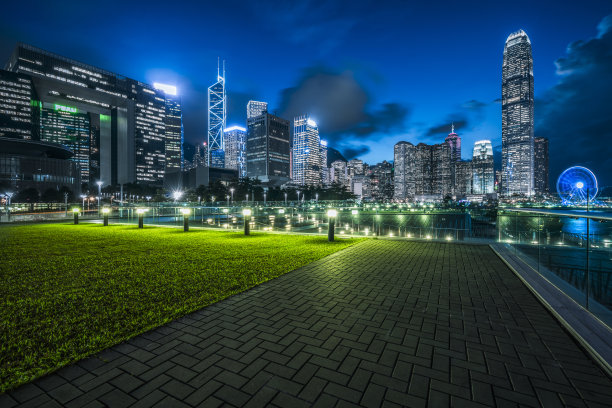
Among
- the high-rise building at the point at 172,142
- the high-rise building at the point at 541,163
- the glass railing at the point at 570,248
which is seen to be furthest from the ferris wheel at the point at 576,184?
the high-rise building at the point at 172,142

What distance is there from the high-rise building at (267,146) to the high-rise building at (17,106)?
338ft

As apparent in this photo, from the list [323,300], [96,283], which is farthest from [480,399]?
[96,283]

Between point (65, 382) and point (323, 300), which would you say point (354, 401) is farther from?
point (65, 382)

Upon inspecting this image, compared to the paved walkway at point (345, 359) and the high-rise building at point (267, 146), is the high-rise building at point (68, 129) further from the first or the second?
the paved walkway at point (345, 359)

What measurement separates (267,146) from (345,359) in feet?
569

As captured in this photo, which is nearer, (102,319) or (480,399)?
(480,399)

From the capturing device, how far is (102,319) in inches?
152

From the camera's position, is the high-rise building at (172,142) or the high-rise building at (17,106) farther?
the high-rise building at (172,142)

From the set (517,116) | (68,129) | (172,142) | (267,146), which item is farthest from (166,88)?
(517,116)

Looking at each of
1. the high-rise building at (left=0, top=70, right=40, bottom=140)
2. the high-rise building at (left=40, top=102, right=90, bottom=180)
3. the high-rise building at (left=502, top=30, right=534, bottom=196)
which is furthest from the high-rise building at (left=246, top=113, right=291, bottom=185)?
the high-rise building at (left=502, top=30, right=534, bottom=196)

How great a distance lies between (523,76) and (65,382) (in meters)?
259

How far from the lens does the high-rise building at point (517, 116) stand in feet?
547

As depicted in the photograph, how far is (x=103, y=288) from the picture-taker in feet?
17.3

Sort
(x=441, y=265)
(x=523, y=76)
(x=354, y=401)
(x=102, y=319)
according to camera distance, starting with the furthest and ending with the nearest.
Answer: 1. (x=523, y=76)
2. (x=441, y=265)
3. (x=102, y=319)
4. (x=354, y=401)
